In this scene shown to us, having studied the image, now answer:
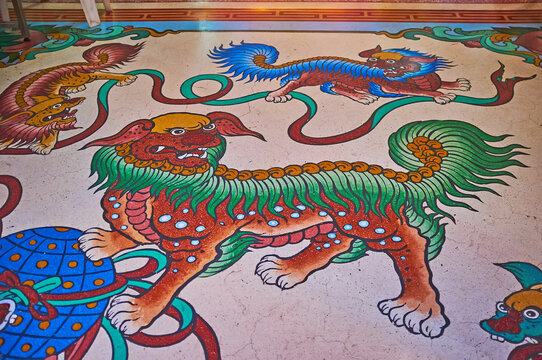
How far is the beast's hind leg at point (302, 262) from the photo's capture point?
1.66 m

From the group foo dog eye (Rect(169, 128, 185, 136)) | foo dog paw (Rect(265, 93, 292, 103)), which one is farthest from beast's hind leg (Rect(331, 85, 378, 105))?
foo dog eye (Rect(169, 128, 185, 136))

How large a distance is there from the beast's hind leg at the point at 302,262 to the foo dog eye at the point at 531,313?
56 centimetres

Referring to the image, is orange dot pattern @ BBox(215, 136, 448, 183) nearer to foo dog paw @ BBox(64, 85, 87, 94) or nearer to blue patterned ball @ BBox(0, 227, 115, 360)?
blue patterned ball @ BBox(0, 227, 115, 360)

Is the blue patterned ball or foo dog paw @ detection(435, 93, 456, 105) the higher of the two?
foo dog paw @ detection(435, 93, 456, 105)

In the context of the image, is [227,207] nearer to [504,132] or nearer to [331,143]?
[331,143]

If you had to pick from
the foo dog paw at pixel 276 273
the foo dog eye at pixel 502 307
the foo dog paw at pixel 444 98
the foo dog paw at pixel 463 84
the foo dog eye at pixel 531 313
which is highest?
the foo dog paw at pixel 463 84

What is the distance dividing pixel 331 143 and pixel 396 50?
3.30 feet

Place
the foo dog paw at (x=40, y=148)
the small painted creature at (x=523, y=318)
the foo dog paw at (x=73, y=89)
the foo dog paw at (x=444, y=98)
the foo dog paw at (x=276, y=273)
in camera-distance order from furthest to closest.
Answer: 1. the foo dog paw at (x=73, y=89)
2. the foo dog paw at (x=444, y=98)
3. the foo dog paw at (x=40, y=148)
4. the foo dog paw at (x=276, y=273)
5. the small painted creature at (x=523, y=318)

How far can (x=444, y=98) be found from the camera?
2516mm

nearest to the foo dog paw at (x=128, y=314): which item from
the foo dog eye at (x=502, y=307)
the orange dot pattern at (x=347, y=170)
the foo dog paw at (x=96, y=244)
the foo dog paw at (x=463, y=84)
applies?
the foo dog paw at (x=96, y=244)

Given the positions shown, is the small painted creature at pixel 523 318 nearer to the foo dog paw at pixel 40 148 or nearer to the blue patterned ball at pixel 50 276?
the blue patterned ball at pixel 50 276

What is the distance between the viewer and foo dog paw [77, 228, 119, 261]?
1.76m

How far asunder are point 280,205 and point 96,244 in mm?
666

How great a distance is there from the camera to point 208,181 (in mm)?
2072
